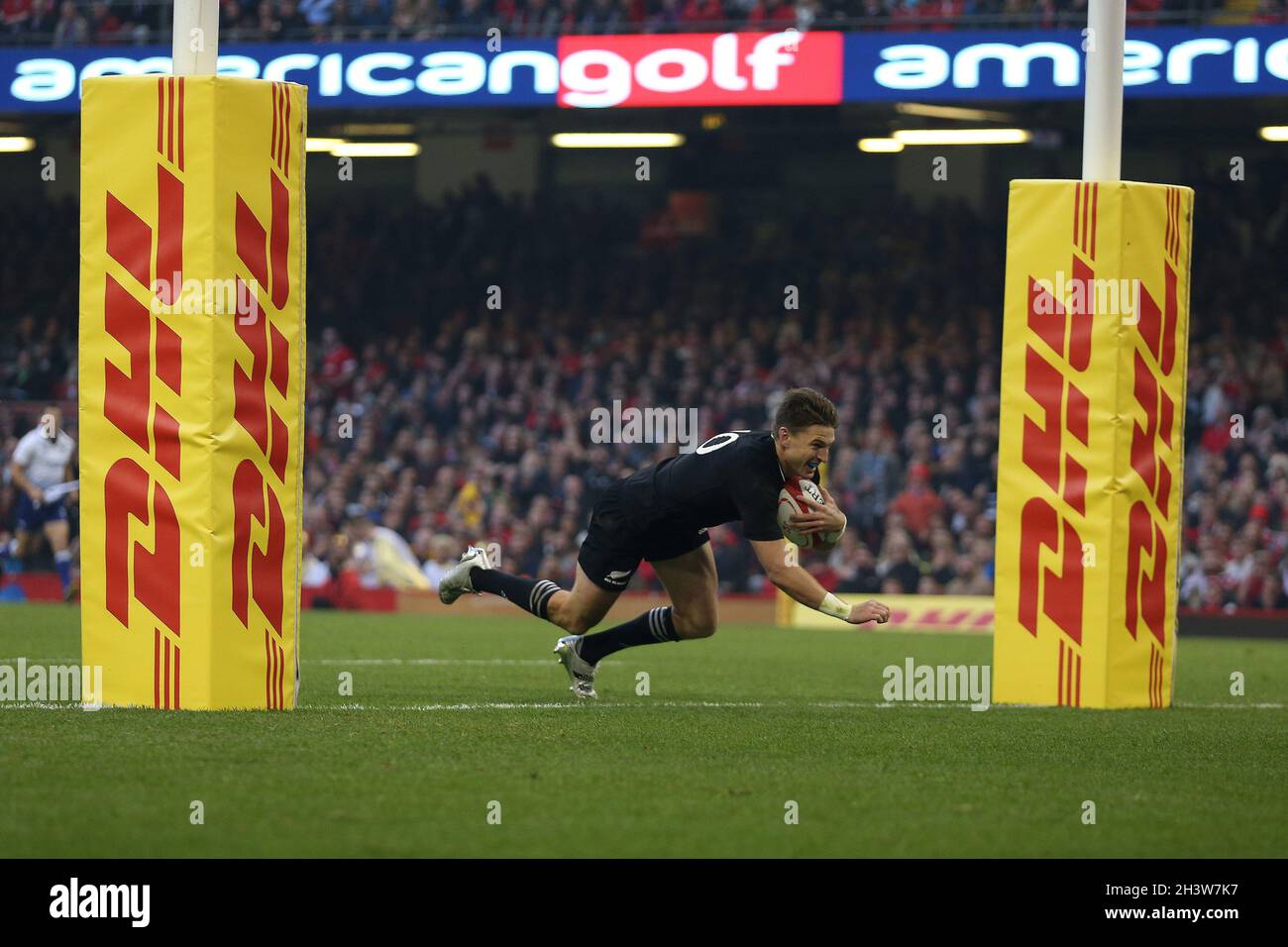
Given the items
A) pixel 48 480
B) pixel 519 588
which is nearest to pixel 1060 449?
pixel 519 588

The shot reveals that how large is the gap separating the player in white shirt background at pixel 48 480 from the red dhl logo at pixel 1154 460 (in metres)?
12.1

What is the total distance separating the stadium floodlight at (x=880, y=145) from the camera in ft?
86.4

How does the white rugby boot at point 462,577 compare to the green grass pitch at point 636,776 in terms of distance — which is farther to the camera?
the white rugby boot at point 462,577

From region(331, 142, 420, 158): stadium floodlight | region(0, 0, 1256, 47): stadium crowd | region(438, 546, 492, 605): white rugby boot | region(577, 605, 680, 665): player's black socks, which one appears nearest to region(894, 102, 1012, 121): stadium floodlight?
region(0, 0, 1256, 47): stadium crowd

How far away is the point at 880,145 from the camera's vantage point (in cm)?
2677

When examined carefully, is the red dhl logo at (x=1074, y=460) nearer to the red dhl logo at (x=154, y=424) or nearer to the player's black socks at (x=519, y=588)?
the player's black socks at (x=519, y=588)

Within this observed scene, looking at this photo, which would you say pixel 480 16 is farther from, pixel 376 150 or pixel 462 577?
pixel 462 577

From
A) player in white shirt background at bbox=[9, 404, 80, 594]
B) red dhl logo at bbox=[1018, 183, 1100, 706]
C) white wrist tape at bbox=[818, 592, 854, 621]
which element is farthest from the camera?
player in white shirt background at bbox=[9, 404, 80, 594]

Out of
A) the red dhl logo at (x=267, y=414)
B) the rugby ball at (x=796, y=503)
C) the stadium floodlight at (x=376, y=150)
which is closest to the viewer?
the rugby ball at (x=796, y=503)

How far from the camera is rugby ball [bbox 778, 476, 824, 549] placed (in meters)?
8.70

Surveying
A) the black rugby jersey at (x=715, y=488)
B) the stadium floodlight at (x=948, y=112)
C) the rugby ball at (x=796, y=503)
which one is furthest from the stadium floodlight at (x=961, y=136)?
the rugby ball at (x=796, y=503)

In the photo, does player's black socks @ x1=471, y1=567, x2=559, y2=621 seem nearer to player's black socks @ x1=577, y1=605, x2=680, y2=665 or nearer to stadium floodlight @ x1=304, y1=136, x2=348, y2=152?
player's black socks @ x1=577, y1=605, x2=680, y2=665

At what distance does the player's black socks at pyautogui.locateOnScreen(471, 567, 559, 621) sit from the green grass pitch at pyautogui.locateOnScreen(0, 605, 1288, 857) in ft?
1.69
